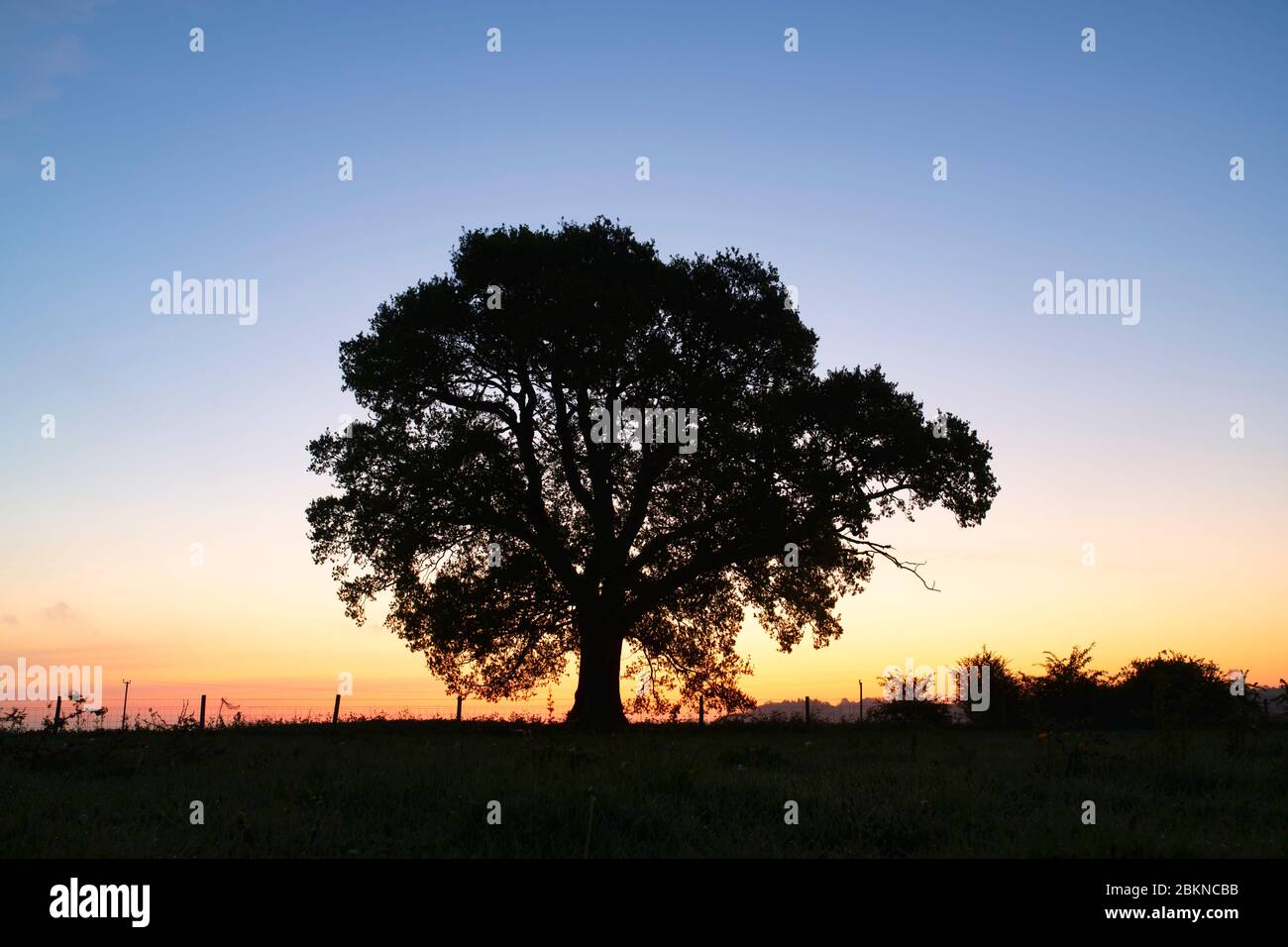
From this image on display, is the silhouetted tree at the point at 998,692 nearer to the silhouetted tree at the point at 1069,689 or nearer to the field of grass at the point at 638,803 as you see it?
the silhouetted tree at the point at 1069,689

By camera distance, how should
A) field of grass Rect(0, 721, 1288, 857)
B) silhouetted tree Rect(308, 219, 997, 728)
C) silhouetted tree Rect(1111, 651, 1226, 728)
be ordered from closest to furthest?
field of grass Rect(0, 721, 1288, 857) → silhouetted tree Rect(308, 219, 997, 728) → silhouetted tree Rect(1111, 651, 1226, 728)

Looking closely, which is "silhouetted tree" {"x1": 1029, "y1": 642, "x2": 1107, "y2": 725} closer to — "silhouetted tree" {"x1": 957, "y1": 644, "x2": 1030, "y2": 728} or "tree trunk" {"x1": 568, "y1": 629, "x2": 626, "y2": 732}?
"silhouetted tree" {"x1": 957, "y1": 644, "x2": 1030, "y2": 728}

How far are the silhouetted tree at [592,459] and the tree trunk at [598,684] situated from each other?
72mm

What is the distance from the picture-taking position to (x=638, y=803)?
36.0 ft

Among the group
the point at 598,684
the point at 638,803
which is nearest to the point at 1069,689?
the point at 598,684

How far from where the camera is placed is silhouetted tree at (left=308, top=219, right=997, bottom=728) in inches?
1234

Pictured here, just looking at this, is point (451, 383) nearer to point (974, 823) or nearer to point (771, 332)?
point (771, 332)

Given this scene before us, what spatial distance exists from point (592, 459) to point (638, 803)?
22.6 metres

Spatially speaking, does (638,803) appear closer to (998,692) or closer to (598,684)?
(598,684)

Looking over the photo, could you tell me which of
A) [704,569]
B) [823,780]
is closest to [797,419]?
[704,569]

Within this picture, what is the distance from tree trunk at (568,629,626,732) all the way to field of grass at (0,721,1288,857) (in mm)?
15060

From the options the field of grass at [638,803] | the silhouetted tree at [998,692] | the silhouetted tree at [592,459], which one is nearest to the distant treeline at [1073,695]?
the silhouetted tree at [998,692]

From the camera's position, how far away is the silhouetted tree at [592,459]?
103 feet

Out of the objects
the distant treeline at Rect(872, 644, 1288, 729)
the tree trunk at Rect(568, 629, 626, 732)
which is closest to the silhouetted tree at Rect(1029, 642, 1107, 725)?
the distant treeline at Rect(872, 644, 1288, 729)
